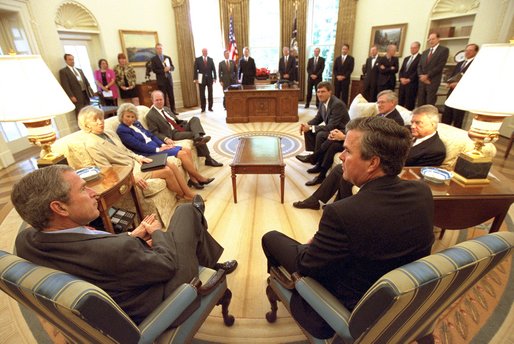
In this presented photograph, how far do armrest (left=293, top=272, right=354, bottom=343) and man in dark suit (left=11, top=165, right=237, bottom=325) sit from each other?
544 mm

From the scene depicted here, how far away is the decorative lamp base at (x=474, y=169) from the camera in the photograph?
6.23 ft

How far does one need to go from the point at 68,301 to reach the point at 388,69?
283 inches

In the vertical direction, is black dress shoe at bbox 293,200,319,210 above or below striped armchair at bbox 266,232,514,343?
below

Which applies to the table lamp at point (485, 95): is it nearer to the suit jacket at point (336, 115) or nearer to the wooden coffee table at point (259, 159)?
the wooden coffee table at point (259, 159)

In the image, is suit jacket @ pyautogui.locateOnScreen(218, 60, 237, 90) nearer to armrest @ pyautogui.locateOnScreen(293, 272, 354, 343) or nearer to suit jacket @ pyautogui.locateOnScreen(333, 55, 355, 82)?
suit jacket @ pyautogui.locateOnScreen(333, 55, 355, 82)

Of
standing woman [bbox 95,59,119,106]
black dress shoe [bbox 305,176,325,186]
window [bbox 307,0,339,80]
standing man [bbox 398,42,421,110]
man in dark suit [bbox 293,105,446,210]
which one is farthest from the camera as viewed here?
window [bbox 307,0,339,80]

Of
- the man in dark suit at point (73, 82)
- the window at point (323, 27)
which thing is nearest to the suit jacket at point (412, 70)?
the window at point (323, 27)

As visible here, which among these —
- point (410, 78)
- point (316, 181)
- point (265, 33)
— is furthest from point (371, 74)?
point (316, 181)

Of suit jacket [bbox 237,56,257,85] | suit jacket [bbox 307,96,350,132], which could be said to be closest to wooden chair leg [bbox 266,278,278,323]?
suit jacket [bbox 307,96,350,132]

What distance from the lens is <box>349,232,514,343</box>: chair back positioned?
0.81 metres

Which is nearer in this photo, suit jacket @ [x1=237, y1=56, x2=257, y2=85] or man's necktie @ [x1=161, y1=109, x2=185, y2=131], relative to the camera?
man's necktie @ [x1=161, y1=109, x2=185, y2=131]

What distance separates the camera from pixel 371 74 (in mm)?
6598

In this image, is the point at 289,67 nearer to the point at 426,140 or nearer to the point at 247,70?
the point at 247,70

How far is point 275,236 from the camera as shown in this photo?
1.69m
